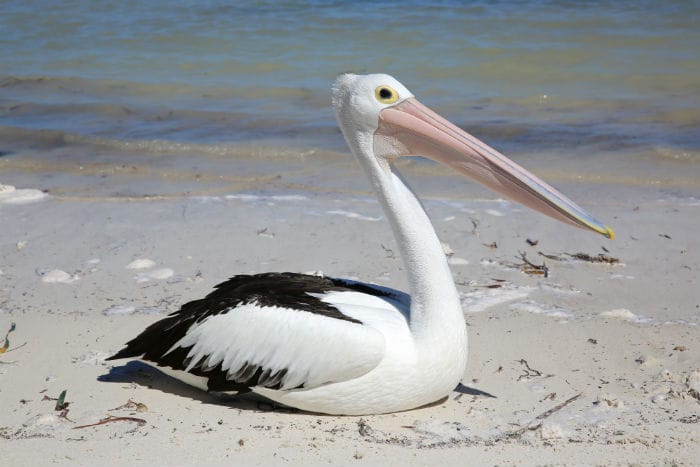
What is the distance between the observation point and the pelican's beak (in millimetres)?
3400

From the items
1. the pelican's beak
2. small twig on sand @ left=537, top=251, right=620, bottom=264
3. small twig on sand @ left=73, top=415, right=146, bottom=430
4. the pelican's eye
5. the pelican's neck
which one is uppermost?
the pelican's eye

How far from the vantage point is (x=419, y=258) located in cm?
361

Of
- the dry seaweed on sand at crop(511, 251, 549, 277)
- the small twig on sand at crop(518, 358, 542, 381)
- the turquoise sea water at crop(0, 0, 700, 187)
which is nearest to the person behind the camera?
the small twig on sand at crop(518, 358, 542, 381)

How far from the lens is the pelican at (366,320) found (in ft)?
11.2

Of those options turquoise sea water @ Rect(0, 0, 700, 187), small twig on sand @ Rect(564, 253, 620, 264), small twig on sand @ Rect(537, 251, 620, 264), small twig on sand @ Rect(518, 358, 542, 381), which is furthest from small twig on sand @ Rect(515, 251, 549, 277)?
turquoise sea water @ Rect(0, 0, 700, 187)

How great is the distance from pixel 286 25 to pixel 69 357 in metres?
11.5

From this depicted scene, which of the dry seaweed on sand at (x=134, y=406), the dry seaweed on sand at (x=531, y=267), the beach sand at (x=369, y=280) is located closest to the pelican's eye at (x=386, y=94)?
the beach sand at (x=369, y=280)

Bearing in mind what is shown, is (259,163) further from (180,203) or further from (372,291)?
(372,291)

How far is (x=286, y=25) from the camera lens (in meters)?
15.0

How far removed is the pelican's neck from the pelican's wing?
5.0 inches

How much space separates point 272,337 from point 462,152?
3.19ft

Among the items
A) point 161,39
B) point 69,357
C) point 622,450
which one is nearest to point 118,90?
point 161,39

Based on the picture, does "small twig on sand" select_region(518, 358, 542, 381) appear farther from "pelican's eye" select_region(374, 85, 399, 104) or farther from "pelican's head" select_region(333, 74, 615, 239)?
"pelican's eye" select_region(374, 85, 399, 104)

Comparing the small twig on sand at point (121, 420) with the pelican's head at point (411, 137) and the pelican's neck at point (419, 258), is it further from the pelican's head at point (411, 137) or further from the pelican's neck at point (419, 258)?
the pelican's head at point (411, 137)
